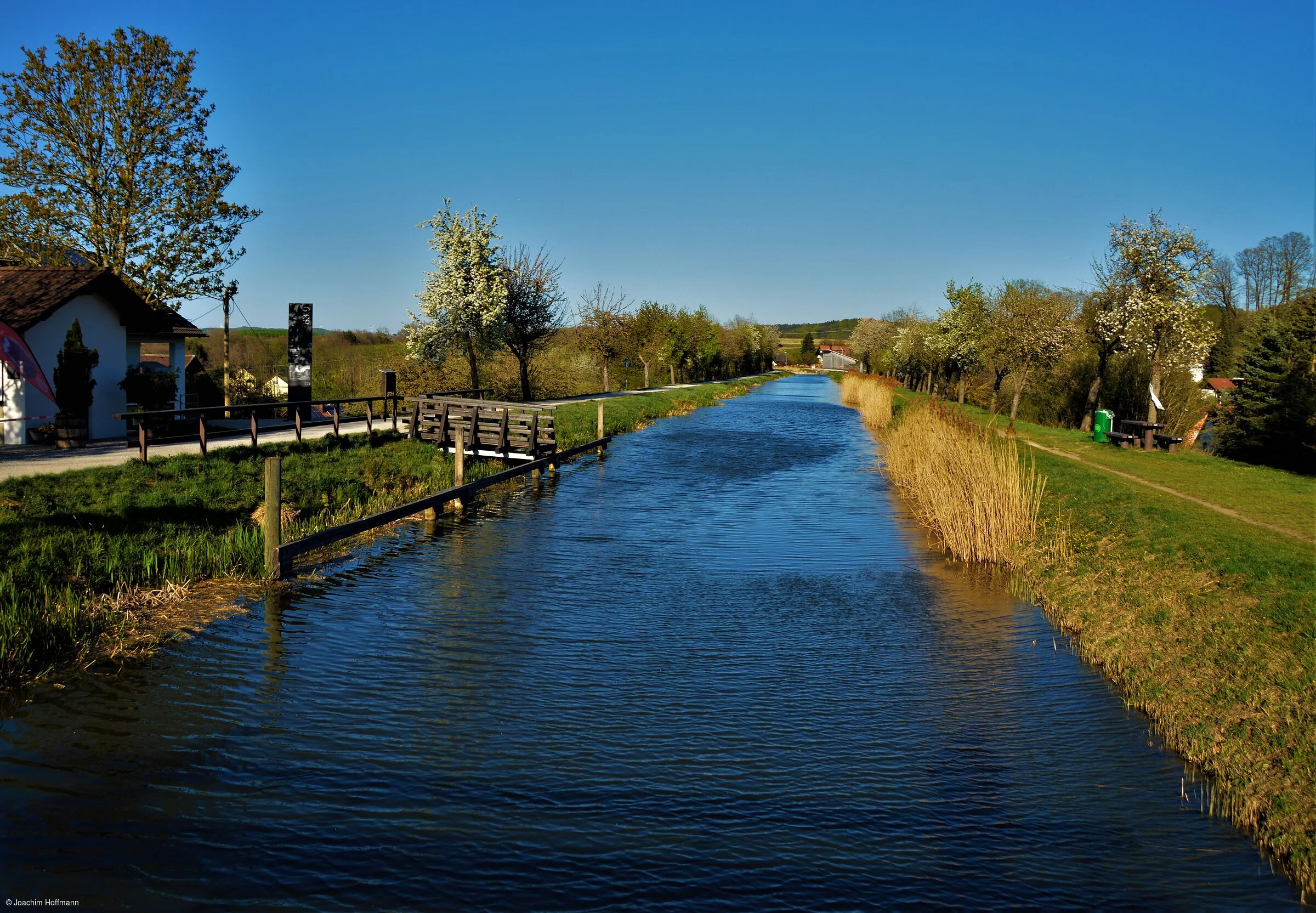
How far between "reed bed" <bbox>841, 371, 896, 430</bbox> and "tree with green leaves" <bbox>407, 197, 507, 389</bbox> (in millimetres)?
16868

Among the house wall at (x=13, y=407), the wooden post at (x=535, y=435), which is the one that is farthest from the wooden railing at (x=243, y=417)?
the wooden post at (x=535, y=435)

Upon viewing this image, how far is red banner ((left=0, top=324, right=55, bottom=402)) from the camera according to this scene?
18.4m

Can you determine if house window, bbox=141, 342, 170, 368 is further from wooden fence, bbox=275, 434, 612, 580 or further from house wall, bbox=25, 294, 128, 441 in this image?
wooden fence, bbox=275, 434, 612, 580

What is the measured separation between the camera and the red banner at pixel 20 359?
60.4 feet

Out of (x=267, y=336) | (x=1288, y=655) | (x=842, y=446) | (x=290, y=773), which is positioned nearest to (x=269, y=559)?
(x=290, y=773)

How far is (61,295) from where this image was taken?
20766 millimetres

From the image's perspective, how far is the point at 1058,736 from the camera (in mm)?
7543

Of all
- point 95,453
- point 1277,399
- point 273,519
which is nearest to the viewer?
point 273,519

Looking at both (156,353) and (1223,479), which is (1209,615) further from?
(156,353)

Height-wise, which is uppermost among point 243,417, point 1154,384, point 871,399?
point 1154,384

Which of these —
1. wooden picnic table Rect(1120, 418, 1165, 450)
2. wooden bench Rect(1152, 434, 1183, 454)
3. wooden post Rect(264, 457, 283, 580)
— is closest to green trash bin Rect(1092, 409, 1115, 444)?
wooden picnic table Rect(1120, 418, 1165, 450)

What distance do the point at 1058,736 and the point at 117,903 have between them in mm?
6578

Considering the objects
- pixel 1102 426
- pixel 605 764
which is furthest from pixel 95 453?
pixel 1102 426

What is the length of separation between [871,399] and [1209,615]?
42.4m
